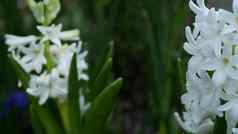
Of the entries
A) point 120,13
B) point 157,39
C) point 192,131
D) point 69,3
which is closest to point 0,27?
point 69,3

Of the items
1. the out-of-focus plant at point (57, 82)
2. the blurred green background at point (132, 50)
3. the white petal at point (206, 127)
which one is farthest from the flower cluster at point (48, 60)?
the white petal at point (206, 127)

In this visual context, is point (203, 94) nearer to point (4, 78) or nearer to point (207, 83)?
point (207, 83)

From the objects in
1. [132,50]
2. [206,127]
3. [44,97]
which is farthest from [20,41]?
[132,50]

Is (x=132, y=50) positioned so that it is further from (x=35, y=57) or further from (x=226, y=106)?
(x=226, y=106)

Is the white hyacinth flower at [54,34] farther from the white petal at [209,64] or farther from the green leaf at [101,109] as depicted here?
the white petal at [209,64]

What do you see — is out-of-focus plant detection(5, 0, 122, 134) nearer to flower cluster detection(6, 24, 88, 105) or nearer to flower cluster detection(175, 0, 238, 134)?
flower cluster detection(6, 24, 88, 105)

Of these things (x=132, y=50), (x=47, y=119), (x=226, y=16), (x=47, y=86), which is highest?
(x=226, y=16)

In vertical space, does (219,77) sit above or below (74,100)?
above
